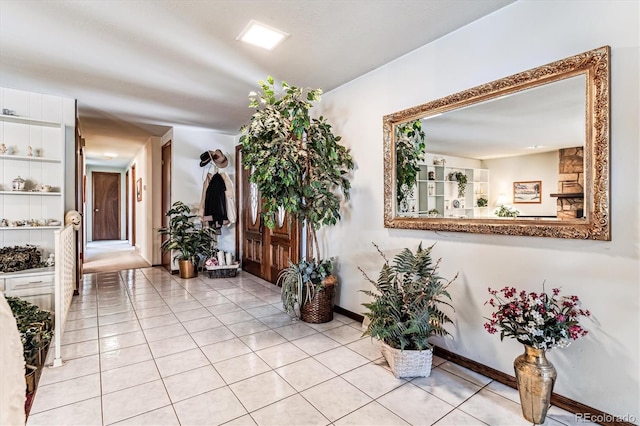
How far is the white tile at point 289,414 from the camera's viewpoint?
1.64 m

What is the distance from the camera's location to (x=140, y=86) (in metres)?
3.30

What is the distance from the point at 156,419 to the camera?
1.64 meters

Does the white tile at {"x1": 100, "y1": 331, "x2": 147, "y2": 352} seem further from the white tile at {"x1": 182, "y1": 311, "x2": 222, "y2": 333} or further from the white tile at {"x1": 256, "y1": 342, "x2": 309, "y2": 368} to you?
the white tile at {"x1": 256, "y1": 342, "x2": 309, "y2": 368}

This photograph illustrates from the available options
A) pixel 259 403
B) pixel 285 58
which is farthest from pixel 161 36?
pixel 259 403

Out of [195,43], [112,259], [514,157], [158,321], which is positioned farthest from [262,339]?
[112,259]

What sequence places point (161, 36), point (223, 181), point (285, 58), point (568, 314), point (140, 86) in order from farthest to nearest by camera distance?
1. point (223, 181)
2. point (140, 86)
3. point (285, 58)
4. point (161, 36)
5. point (568, 314)

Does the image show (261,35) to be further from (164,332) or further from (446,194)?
(164,332)

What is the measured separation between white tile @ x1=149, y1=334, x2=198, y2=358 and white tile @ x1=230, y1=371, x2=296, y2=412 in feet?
2.35

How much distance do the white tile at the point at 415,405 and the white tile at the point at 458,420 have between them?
0.03 meters

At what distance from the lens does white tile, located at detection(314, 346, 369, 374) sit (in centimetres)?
219

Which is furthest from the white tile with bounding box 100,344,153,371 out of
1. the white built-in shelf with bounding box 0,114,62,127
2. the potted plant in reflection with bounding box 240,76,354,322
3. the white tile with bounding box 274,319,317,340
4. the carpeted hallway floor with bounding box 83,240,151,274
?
the carpeted hallway floor with bounding box 83,240,151,274

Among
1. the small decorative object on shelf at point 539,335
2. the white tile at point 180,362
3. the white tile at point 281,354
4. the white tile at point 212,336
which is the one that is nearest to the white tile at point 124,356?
the white tile at point 180,362

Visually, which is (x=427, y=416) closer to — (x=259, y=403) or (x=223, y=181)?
(x=259, y=403)

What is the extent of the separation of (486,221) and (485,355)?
88 cm
